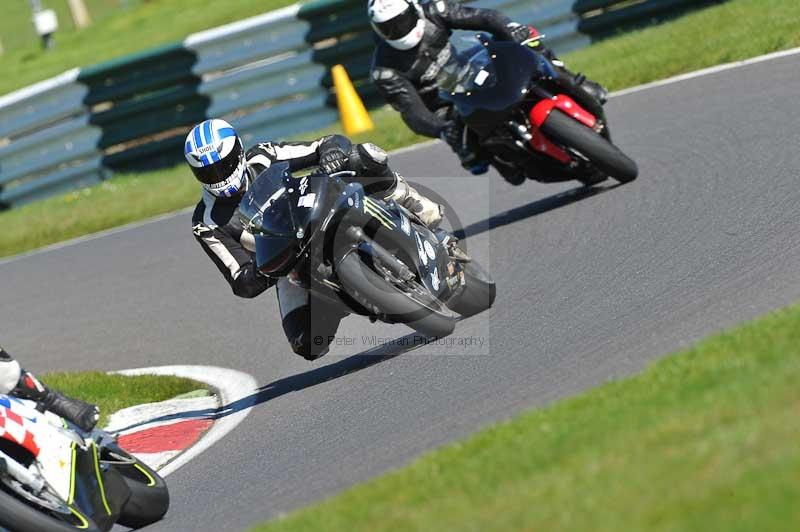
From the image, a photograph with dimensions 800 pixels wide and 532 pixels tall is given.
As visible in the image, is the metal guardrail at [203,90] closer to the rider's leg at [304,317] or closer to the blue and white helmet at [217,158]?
the rider's leg at [304,317]

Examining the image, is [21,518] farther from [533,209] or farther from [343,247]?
[533,209]

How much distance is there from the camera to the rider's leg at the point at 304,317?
8227mm

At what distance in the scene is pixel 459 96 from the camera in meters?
10.2

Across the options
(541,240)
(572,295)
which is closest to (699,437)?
(572,295)

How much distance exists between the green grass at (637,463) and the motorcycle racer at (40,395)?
1484mm

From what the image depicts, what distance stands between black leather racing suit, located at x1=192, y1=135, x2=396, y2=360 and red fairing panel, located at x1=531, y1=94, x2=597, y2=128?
1917mm

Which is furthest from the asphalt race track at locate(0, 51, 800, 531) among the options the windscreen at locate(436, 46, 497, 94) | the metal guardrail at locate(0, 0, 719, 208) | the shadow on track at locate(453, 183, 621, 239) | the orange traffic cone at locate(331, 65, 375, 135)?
the metal guardrail at locate(0, 0, 719, 208)

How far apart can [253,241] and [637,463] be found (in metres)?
4.10

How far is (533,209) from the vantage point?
1111cm

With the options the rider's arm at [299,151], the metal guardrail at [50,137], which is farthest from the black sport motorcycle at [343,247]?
the metal guardrail at [50,137]

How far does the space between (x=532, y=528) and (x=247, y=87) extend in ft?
45.6

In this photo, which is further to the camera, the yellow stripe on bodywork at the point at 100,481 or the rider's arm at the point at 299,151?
the rider's arm at the point at 299,151

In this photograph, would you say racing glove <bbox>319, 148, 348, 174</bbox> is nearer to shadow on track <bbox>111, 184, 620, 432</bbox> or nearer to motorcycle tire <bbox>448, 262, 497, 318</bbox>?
motorcycle tire <bbox>448, 262, 497, 318</bbox>

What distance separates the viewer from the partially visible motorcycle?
18.2 feet
